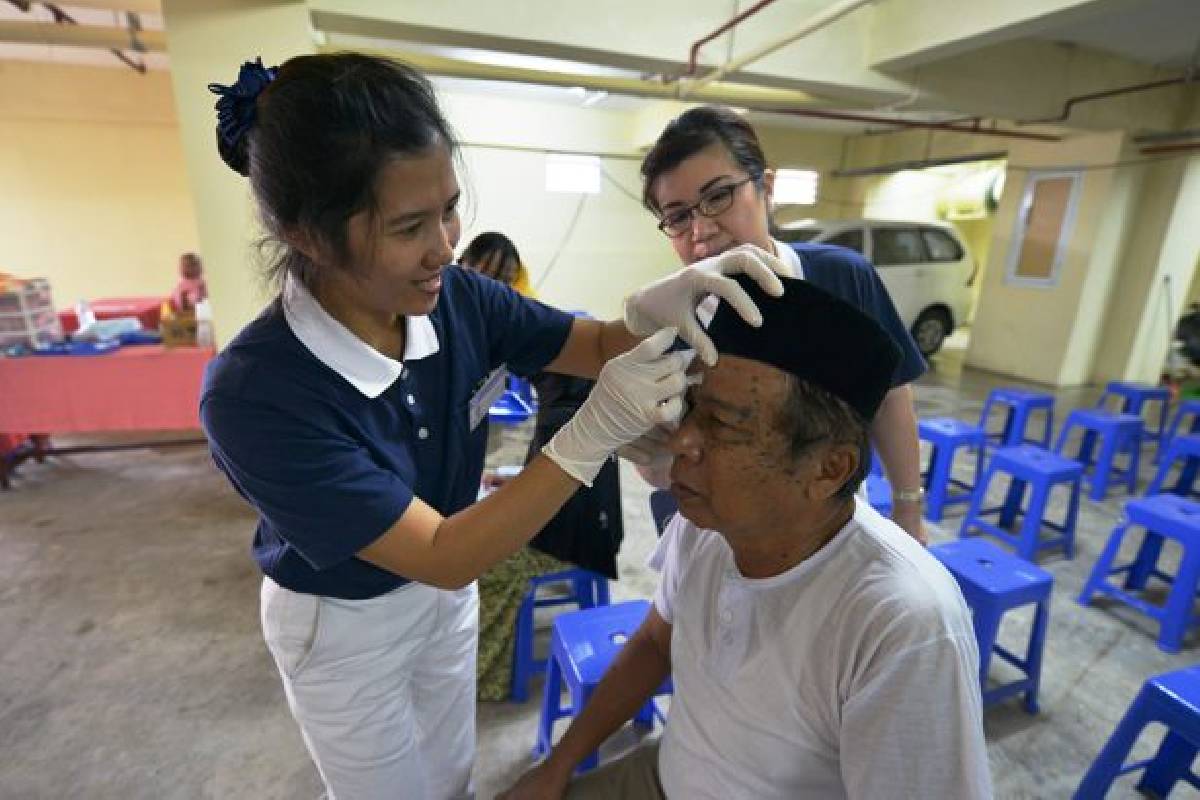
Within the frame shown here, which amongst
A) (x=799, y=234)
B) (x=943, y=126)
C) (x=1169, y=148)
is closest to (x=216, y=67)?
(x=799, y=234)

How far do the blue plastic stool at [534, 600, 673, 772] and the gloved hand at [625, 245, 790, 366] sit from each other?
88 centimetres

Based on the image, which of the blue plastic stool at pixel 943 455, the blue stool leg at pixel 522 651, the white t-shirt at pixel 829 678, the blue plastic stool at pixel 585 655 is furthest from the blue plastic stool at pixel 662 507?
the blue plastic stool at pixel 943 455

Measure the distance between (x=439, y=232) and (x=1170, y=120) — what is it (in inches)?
299

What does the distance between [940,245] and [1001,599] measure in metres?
5.94

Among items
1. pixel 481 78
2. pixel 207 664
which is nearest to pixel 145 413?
pixel 207 664

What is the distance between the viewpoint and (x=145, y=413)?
3.51 m

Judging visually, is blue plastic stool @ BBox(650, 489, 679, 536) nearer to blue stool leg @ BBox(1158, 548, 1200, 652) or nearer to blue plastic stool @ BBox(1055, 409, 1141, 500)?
blue stool leg @ BBox(1158, 548, 1200, 652)

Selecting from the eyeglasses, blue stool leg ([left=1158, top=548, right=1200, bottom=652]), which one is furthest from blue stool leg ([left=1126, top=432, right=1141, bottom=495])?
the eyeglasses

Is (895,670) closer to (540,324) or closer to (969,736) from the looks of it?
(969,736)

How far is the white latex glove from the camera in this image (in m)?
0.81

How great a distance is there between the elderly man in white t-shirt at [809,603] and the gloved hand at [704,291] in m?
0.03

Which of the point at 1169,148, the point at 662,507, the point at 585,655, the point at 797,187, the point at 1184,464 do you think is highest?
the point at 1169,148

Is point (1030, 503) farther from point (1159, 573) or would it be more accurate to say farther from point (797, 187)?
point (797, 187)

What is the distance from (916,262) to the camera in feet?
21.2
